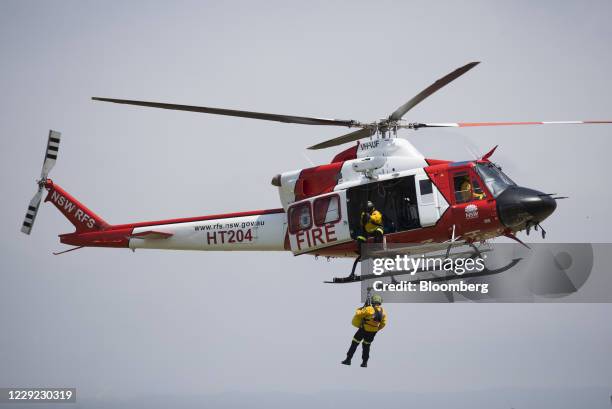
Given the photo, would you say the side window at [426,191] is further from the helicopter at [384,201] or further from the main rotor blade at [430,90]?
the main rotor blade at [430,90]

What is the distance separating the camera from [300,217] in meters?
19.3

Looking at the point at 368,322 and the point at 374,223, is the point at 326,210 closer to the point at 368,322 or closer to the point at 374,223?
the point at 374,223

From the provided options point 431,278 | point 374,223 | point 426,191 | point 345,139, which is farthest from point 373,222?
point 345,139

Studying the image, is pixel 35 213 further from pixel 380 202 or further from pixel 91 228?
pixel 380 202

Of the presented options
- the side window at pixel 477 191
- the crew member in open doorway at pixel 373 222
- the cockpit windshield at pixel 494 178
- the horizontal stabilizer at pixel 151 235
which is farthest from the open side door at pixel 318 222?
the horizontal stabilizer at pixel 151 235

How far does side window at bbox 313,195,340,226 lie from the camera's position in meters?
18.8

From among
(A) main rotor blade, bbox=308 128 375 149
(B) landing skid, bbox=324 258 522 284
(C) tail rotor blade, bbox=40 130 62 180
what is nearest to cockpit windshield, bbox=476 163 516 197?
(B) landing skid, bbox=324 258 522 284

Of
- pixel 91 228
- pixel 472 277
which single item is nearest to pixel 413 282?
pixel 472 277

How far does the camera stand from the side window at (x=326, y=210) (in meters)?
18.8

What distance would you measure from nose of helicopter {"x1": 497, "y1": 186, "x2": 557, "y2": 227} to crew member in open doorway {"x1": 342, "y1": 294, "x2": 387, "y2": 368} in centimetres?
290

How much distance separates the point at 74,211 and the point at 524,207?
37.2ft

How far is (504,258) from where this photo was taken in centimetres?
1873

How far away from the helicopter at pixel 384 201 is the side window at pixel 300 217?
0.02 meters

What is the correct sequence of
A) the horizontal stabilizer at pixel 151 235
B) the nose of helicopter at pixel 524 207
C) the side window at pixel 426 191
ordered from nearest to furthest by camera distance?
the nose of helicopter at pixel 524 207 < the side window at pixel 426 191 < the horizontal stabilizer at pixel 151 235
